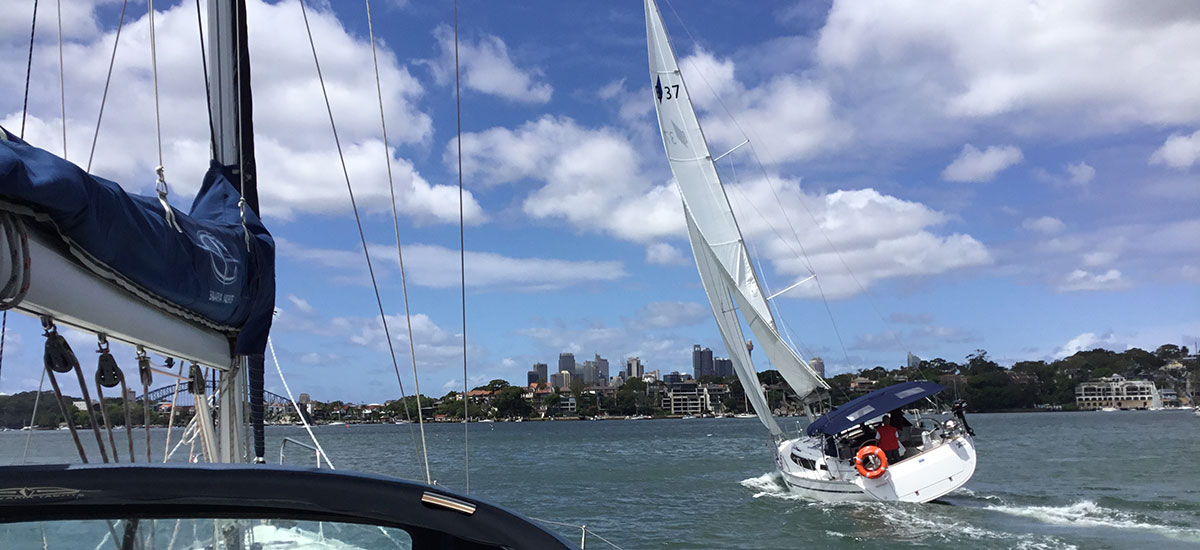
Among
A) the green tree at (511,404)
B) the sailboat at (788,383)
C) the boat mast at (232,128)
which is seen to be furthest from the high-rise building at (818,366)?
the green tree at (511,404)

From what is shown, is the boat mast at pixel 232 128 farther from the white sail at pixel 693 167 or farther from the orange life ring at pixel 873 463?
the white sail at pixel 693 167

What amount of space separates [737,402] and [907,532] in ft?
452

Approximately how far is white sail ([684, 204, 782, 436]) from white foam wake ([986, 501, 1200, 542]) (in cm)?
610

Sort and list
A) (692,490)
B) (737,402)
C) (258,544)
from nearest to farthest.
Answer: (258,544)
(692,490)
(737,402)

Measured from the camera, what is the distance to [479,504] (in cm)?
169

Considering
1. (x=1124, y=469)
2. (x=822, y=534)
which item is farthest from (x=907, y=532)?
(x=1124, y=469)

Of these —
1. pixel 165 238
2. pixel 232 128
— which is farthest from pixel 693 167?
pixel 165 238

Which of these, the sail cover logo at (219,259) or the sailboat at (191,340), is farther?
the sail cover logo at (219,259)

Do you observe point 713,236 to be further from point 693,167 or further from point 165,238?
point 165,238

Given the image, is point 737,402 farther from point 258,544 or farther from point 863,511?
point 258,544

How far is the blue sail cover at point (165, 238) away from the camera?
2316mm

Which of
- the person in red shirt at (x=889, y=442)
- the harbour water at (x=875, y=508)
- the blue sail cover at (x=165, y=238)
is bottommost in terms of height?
the harbour water at (x=875, y=508)

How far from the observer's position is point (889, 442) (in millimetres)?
16766

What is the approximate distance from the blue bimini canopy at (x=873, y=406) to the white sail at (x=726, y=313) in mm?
4186
